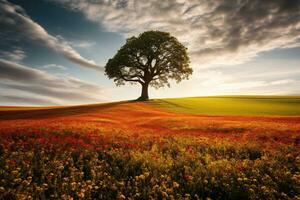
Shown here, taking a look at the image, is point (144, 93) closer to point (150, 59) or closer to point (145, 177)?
point (150, 59)

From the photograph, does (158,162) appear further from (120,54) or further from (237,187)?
(120,54)

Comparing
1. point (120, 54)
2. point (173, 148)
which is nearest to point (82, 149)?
point (173, 148)

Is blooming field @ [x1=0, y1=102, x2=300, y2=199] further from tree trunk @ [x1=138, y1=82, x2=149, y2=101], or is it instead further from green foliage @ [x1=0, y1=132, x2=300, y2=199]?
tree trunk @ [x1=138, y1=82, x2=149, y2=101]

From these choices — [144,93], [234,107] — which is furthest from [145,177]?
[144,93]

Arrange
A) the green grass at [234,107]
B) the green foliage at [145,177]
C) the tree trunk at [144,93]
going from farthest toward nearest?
the tree trunk at [144,93]
the green grass at [234,107]
the green foliage at [145,177]

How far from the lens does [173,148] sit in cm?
1224

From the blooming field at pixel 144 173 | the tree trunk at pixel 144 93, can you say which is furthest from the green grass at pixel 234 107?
the blooming field at pixel 144 173

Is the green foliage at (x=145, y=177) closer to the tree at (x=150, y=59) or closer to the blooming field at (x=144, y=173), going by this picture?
the blooming field at (x=144, y=173)

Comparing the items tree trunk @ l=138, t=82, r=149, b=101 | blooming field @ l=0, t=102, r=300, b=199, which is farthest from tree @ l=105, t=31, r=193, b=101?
blooming field @ l=0, t=102, r=300, b=199

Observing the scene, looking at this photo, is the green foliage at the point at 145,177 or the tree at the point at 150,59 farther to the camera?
the tree at the point at 150,59

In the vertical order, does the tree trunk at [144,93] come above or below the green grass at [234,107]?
above

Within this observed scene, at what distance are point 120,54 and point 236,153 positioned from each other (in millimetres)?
45046

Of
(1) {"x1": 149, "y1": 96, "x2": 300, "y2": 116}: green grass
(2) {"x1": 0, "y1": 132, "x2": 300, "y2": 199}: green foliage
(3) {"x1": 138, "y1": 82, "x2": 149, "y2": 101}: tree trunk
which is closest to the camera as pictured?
(2) {"x1": 0, "y1": 132, "x2": 300, "y2": 199}: green foliage

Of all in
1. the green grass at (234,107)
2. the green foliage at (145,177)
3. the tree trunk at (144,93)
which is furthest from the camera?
the tree trunk at (144,93)
